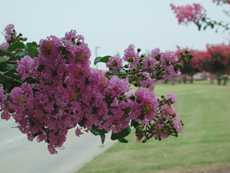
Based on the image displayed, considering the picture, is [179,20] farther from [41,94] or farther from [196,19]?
[41,94]

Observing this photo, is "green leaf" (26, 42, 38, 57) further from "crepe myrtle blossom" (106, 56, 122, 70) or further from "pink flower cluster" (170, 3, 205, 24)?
"pink flower cluster" (170, 3, 205, 24)

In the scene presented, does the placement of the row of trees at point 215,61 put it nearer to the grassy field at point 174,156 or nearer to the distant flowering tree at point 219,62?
the distant flowering tree at point 219,62

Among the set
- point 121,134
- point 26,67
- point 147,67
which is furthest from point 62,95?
point 147,67

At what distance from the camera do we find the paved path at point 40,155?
949cm

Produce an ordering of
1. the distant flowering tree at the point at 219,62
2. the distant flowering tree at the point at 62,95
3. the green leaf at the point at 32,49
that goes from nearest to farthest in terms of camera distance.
Answer: the distant flowering tree at the point at 62,95 < the green leaf at the point at 32,49 < the distant flowering tree at the point at 219,62

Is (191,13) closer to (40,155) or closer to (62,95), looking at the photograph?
(40,155)

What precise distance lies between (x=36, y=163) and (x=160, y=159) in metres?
2.12

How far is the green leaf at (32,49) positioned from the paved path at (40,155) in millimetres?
5486

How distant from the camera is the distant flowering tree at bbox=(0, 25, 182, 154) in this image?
2309 millimetres

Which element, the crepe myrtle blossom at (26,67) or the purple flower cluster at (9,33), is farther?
the purple flower cluster at (9,33)

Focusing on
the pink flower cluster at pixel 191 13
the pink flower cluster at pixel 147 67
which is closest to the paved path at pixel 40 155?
the pink flower cluster at pixel 191 13

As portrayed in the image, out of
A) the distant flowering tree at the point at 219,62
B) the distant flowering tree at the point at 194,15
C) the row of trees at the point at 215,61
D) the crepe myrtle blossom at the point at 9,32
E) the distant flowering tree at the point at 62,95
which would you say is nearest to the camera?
the distant flowering tree at the point at 62,95

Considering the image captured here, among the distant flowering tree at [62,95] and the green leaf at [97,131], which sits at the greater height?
the distant flowering tree at [62,95]

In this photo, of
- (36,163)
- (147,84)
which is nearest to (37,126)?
(147,84)
